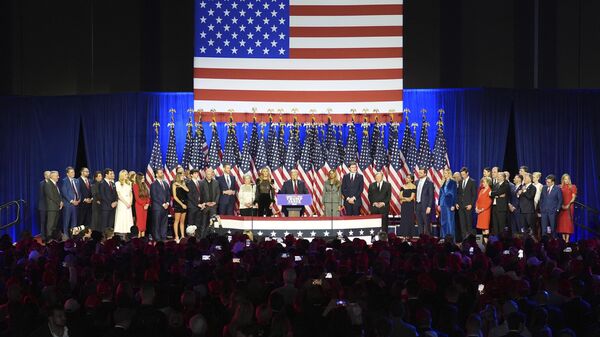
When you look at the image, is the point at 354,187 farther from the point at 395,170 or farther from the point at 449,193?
the point at 449,193

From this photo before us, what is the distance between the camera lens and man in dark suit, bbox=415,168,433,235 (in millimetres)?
22234

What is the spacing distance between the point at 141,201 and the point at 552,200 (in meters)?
9.72

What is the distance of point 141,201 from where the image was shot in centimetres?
2208

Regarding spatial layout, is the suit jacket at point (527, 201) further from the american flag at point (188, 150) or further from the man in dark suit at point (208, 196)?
the american flag at point (188, 150)

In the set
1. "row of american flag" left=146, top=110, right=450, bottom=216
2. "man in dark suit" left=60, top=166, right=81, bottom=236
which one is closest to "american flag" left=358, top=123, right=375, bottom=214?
"row of american flag" left=146, top=110, right=450, bottom=216

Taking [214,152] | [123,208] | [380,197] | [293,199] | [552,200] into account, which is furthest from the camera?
[214,152]

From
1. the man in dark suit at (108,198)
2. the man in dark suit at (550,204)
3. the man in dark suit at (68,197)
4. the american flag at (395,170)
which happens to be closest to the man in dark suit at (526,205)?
the man in dark suit at (550,204)

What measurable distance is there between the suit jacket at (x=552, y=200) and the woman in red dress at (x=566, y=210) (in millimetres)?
194

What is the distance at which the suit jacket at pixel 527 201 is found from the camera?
69.6 feet

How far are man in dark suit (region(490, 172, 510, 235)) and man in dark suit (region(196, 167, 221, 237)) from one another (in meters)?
6.64

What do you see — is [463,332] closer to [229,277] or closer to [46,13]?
[229,277]

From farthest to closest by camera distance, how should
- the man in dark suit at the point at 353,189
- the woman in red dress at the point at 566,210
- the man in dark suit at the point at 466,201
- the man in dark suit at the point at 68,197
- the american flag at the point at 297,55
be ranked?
1. the american flag at the point at 297,55
2. the man in dark suit at the point at 353,189
3. the man in dark suit at the point at 68,197
4. the man in dark suit at the point at 466,201
5. the woman in red dress at the point at 566,210

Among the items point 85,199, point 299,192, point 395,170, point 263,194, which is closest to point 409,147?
point 395,170

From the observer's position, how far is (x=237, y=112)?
24.4 meters
